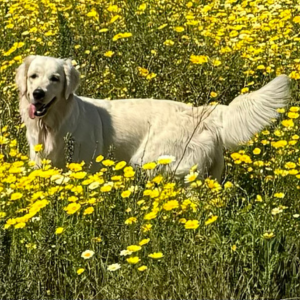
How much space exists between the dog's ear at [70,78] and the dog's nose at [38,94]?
0.21 m

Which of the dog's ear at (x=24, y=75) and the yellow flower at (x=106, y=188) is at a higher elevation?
the dog's ear at (x=24, y=75)

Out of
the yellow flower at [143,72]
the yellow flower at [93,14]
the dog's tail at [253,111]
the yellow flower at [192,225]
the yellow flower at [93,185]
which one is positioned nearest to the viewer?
the yellow flower at [192,225]

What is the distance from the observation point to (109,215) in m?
3.53

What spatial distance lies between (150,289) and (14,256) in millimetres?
674

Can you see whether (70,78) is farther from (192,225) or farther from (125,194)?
(192,225)

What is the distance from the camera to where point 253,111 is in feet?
16.9

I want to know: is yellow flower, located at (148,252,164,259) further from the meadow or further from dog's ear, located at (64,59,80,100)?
dog's ear, located at (64,59,80,100)

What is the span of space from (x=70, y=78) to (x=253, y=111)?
4.73ft

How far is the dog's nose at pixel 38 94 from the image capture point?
5180 millimetres

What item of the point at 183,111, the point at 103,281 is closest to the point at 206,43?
the point at 183,111

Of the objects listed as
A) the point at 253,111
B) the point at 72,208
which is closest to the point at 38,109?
the point at 253,111

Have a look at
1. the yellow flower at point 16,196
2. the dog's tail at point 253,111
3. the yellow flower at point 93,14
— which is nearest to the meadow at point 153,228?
the yellow flower at point 16,196

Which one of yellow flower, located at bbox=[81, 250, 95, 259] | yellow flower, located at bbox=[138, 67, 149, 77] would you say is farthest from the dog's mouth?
yellow flower, located at bbox=[81, 250, 95, 259]

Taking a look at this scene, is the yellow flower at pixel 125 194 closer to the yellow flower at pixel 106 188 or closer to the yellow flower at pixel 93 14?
the yellow flower at pixel 106 188
